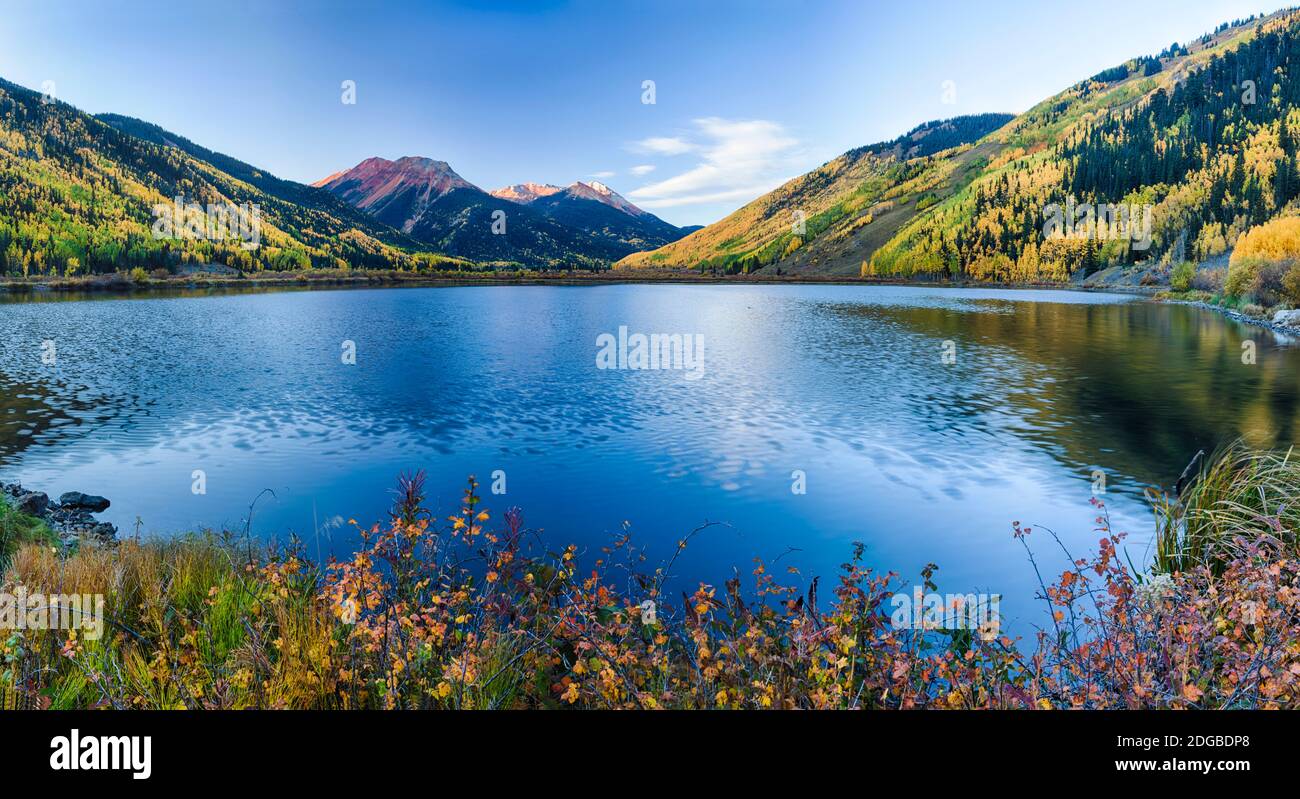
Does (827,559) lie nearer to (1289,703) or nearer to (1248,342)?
(1289,703)

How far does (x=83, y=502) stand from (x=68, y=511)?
0.80 meters

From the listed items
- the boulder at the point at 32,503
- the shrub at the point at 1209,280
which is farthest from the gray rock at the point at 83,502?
the shrub at the point at 1209,280

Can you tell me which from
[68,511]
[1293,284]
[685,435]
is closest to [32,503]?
[68,511]

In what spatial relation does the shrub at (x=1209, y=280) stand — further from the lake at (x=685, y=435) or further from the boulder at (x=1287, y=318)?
the lake at (x=685, y=435)

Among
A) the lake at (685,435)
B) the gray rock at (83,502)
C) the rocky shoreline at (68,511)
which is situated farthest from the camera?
the gray rock at (83,502)

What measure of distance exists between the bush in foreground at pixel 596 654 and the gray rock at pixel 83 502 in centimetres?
820

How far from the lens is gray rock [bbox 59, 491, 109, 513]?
1661 centimetres

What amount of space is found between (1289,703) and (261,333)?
218 ft

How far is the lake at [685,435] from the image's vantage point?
16406mm

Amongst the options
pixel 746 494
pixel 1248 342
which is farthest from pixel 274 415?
pixel 1248 342

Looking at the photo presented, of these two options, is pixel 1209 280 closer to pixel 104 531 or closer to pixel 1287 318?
pixel 1287 318

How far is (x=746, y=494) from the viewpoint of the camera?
743 inches
